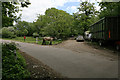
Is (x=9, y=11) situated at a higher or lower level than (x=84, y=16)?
lower

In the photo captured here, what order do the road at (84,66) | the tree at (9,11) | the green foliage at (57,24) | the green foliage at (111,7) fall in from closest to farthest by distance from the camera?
the road at (84,66)
the tree at (9,11)
the green foliage at (111,7)
the green foliage at (57,24)

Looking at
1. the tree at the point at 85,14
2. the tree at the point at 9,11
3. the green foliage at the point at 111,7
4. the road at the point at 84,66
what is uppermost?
the tree at the point at 85,14

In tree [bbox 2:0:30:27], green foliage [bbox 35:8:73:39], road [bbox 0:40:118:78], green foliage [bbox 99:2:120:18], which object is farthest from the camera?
green foliage [bbox 35:8:73:39]

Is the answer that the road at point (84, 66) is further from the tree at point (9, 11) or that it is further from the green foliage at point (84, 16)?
the green foliage at point (84, 16)

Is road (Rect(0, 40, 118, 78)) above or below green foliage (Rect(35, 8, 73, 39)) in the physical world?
below

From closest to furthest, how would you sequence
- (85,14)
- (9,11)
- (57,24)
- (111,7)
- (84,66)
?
(84,66), (9,11), (111,7), (57,24), (85,14)

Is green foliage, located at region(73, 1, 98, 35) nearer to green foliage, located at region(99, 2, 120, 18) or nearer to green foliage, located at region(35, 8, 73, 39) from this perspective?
green foliage, located at region(35, 8, 73, 39)

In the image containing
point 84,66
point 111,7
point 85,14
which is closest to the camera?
point 84,66

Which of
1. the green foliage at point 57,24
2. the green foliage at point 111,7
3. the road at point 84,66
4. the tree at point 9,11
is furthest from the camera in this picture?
the green foliage at point 57,24

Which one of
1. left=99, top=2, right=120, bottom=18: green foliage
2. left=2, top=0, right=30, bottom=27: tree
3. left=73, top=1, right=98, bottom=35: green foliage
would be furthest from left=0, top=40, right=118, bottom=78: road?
left=73, top=1, right=98, bottom=35: green foliage

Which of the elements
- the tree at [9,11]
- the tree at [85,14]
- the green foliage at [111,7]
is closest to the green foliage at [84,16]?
the tree at [85,14]

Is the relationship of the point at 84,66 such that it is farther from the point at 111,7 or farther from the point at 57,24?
the point at 57,24

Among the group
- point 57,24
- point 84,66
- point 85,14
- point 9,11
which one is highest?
point 85,14

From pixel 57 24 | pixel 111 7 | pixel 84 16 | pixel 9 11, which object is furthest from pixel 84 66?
pixel 84 16
